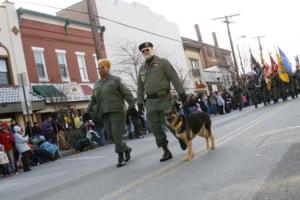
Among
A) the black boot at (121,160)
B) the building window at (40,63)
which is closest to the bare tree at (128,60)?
the building window at (40,63)

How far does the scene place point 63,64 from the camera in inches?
1235

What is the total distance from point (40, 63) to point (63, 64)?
7.73ft

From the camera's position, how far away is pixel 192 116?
9.04 meters

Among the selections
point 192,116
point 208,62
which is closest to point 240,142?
point 192,116

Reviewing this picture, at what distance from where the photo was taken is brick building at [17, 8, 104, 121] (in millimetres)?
28109

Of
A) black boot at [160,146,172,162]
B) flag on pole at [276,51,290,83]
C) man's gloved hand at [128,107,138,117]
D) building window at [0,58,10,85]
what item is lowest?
black boot at [160,146,172,162]

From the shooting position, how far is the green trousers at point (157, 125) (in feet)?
29.8

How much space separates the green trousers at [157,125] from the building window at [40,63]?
20.5 m

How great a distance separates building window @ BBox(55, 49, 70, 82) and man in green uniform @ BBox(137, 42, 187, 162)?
22319 millimetres

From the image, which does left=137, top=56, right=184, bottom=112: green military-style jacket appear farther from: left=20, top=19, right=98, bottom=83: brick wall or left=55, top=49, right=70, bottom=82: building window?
left=55, top=49, right=70, bottom=82: building window

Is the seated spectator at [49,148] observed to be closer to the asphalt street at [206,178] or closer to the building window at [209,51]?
the asphalt street at [206,178]

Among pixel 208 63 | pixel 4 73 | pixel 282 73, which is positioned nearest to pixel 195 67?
pixel 208 63

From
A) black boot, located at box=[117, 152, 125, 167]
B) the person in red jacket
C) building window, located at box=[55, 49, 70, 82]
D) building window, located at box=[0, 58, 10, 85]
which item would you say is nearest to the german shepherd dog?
black boot, located at box=[117, 152, 125, 167]

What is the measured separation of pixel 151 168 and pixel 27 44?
70.5 ft
